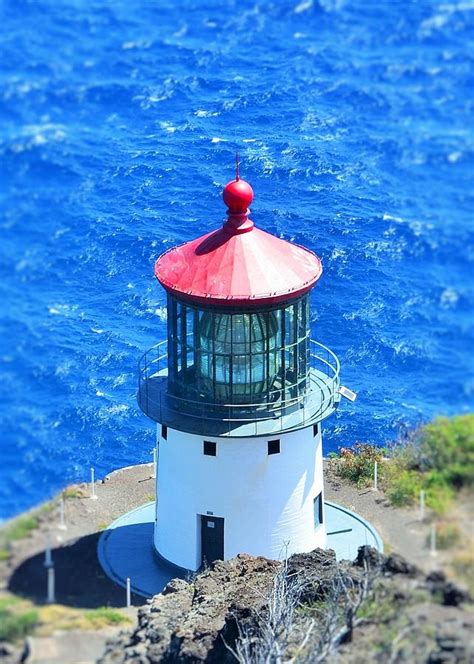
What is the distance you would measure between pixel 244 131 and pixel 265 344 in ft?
42.1

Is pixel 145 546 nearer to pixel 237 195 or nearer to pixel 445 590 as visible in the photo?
pixel 237 195

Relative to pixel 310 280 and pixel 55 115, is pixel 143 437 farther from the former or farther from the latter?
pixel 55 115

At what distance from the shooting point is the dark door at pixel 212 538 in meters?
28.9

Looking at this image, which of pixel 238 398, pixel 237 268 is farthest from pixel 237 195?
pixel 238 398

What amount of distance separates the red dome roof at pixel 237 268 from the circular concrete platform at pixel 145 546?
15.5ft

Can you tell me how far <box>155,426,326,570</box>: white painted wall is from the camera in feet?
92.8

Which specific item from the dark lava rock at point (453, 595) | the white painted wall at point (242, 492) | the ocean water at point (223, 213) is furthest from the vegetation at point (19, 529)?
the ocean water at point (223, 213)

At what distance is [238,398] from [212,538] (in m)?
3.05

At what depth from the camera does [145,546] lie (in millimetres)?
A: 30750

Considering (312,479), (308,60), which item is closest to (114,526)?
(312,479)

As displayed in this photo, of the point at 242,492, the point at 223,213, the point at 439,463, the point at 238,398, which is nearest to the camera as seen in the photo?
the point at 439,463

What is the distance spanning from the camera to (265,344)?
27891mm

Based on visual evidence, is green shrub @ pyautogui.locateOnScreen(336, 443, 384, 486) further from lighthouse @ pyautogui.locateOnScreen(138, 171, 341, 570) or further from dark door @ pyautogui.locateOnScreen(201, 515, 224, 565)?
dark door @ pyautogui.locateOnScreen(201, 515, 224, 565)

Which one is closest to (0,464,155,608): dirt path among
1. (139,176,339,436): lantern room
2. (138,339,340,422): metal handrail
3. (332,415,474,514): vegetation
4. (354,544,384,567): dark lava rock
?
(138,339,340,422): metal handrail
